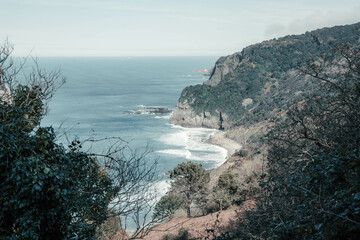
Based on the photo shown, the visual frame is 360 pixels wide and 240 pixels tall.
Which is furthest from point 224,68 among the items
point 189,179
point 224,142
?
point 189,179

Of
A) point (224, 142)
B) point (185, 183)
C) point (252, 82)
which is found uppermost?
point (252, 82)

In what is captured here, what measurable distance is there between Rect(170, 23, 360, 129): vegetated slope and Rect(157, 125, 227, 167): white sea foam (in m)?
10.8

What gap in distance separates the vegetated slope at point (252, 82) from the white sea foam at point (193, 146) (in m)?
10.8

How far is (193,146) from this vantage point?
85.2 meters

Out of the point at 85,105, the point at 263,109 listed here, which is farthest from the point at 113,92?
the point at 263,109

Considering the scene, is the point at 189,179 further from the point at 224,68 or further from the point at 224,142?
the point at 224,68

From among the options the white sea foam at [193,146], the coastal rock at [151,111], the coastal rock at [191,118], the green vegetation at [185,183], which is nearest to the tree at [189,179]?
the green vegetation at [185,183]

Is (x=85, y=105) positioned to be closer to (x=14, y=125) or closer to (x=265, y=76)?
(x=265, y=76)

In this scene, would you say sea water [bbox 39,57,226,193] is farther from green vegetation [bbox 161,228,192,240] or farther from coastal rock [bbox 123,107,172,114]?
green vegetation [bbox 161,228,192,240]

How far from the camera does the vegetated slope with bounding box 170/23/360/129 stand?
114188mm

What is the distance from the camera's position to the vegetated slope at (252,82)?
114 meters

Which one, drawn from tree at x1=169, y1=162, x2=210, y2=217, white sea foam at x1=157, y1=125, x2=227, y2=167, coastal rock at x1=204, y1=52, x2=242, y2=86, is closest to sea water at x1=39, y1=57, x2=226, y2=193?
white sea foam at x1=157, y1=125, x2=227, y2=167

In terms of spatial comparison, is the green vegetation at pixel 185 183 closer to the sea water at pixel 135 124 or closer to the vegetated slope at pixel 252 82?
the sea water at pixel 135 124

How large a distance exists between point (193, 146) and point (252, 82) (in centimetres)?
6358
